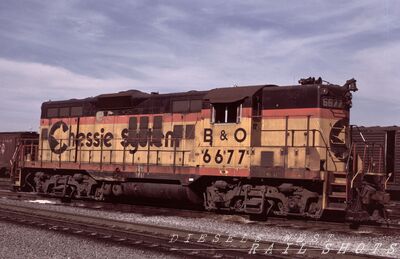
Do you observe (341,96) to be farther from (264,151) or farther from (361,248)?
(361,248)

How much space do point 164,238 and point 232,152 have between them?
15.5 ft

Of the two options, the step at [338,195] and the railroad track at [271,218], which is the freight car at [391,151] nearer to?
the railroad track at [271,218]

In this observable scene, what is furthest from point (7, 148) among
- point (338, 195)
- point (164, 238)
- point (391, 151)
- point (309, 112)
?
point (338, 195)

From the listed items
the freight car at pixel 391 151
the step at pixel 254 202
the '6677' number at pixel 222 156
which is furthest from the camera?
the freight car at pixel 391 151

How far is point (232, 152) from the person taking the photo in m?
13.6

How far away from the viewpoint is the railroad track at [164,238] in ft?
26.6

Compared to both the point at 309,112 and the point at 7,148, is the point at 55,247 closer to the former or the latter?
the point at 309,112

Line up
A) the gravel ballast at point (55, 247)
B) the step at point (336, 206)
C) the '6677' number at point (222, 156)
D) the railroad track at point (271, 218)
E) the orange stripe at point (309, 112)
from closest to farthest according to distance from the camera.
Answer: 1. the gravel ballast at point (55, 247)
2. the step at point (336, 206)
3. the railroad track at point (271, 218)
4. the orange stripe at point (309, 112)
5. the '6677' number at point (222, 156)

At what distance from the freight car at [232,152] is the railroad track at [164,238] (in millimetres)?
3359

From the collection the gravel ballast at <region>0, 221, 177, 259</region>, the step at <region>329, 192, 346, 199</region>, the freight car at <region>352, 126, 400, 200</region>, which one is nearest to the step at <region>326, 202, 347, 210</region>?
the step at <region>329, 192, 346, 199</region>

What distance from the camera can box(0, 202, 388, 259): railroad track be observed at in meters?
8.09

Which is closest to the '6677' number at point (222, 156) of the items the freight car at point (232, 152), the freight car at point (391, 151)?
the freight car at point (232, 152)

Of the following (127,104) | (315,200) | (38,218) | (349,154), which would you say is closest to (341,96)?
(349,154)

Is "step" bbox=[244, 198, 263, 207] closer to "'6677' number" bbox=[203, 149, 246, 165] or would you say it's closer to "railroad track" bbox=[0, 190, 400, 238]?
"railroad track" bbox=[0, 190, 400, 238]
